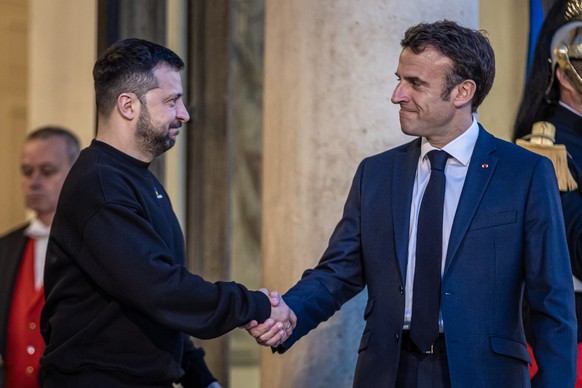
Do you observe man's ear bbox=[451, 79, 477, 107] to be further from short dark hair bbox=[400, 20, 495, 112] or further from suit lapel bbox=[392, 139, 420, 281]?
suit lapel bbox=[392, 139, 420, 281]

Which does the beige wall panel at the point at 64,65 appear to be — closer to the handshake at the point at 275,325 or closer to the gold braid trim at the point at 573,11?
the gold braid trim at the point at 573,11

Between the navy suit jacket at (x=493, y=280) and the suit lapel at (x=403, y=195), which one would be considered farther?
the suit lapel at (x=403, y=195)

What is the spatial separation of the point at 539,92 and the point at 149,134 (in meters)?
1.70

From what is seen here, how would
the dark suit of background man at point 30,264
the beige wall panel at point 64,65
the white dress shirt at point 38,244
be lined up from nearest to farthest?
the dark suit of background man at point 30,264
the white dress shirt at point 38,244
the beige wall panel at point 64,65

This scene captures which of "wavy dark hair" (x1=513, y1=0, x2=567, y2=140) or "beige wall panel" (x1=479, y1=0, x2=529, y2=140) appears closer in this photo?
"wavy dark hair" (x1=513, y1=0, x2=567, y2=140)

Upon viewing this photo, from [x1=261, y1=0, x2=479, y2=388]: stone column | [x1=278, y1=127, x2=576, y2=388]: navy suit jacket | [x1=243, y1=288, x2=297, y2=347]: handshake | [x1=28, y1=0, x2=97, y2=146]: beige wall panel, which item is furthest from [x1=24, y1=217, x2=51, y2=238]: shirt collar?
[x1=28, y1=0, x2=97, y2=146]: beige wall panel

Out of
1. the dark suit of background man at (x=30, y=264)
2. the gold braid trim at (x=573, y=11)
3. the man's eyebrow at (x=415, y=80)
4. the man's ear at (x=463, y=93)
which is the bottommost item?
the dark suit of background man at (x=30, y=264)

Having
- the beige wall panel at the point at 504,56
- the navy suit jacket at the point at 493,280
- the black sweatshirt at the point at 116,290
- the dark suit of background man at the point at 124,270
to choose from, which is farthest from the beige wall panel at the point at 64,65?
the navy suit jacket at the point at 493,280

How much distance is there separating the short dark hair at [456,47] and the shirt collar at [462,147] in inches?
5.6

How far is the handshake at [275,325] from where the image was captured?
12.9ft

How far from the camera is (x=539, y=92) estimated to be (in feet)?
15.5

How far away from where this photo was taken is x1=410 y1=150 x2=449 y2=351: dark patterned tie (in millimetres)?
3693

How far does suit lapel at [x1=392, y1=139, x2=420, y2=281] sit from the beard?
773 mm

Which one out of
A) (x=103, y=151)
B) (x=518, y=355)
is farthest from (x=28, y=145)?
(x=518, y=355)
